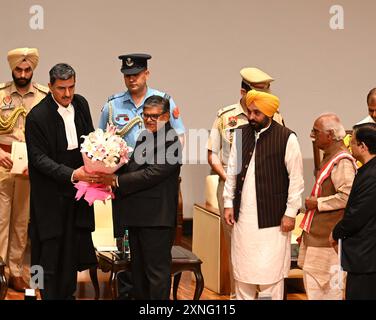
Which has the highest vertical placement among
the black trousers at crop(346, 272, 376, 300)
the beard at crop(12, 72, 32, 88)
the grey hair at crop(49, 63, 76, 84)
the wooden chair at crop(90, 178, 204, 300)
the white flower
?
the grey hair at crop(49, 63, 76, 84)

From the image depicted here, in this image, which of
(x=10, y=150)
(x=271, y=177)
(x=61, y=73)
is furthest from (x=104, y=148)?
(x=10, y=150)

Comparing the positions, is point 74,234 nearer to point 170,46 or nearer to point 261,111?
point 261,111

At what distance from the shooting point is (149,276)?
5.79 meters

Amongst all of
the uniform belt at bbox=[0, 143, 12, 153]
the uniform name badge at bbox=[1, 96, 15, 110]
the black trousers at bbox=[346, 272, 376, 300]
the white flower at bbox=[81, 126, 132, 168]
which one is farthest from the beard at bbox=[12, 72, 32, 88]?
the black trousers at bbox=[346, 272, 376, 300]

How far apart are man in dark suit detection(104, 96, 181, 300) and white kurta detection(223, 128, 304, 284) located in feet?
1.41

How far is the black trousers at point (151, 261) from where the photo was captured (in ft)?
18.9

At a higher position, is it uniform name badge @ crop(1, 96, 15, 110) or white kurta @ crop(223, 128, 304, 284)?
uniform name badge @ crop(1, 96, 15, 110)

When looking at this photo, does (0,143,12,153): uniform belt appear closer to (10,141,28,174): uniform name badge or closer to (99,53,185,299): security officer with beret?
(10,141,28,174): uniform name badge

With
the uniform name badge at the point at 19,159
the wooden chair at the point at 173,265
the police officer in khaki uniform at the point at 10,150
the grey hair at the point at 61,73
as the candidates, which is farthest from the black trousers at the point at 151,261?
the police officer in khaki uniform at the point at 10,150

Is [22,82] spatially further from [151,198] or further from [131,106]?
[151,198]

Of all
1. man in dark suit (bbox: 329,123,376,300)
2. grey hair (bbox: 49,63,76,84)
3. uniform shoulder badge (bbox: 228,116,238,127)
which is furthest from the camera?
uniform shoulder badge (bbox: 228,116,238,127)

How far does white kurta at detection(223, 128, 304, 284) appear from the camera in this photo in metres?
5.71

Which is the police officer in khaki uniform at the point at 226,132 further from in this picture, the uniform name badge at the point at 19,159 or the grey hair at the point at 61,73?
the grey hair at the point at 61,73

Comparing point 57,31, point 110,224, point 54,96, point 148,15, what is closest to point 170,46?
point 148,15
